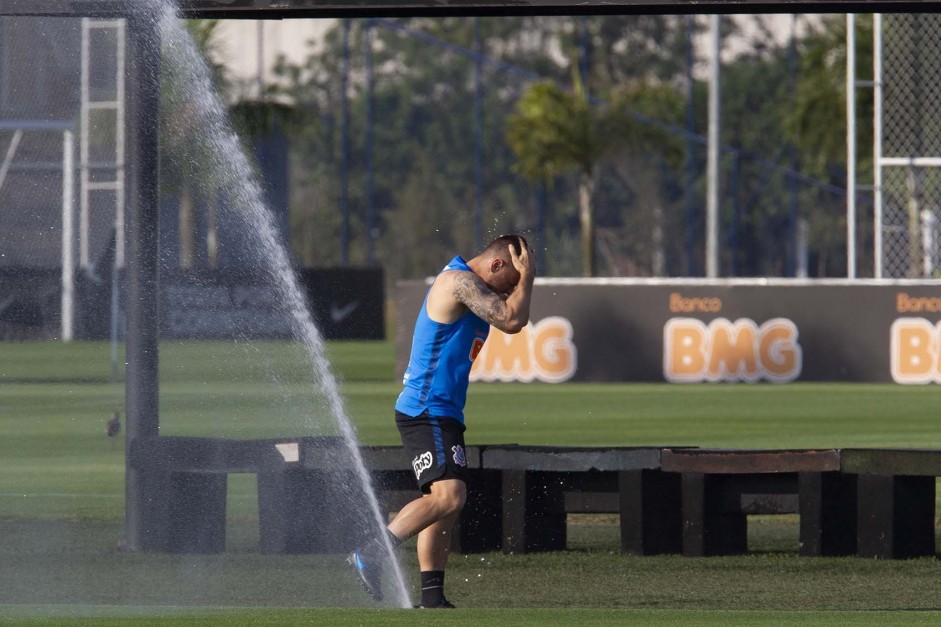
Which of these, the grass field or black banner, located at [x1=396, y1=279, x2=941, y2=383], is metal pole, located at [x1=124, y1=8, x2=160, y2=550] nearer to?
the grass field

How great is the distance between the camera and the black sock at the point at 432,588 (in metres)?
7.81

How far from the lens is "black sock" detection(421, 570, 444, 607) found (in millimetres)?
7809

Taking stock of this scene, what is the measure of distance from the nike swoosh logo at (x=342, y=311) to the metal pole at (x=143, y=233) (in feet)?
98.8

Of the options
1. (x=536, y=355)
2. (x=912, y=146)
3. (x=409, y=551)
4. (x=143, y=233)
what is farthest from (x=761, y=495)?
(x=536, y=355)

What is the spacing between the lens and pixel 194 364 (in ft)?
77.8

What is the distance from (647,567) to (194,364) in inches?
587

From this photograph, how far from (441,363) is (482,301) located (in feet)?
1.26

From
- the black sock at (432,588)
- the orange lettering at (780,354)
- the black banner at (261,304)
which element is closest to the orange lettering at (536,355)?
the orange lettering at (780,354)

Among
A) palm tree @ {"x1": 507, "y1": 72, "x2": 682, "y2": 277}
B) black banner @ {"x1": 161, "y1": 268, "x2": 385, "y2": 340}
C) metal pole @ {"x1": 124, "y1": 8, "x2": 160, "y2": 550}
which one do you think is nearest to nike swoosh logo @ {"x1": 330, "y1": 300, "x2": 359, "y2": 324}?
black banner @ {"x1": 161, "y1": 268, "x2": 385, "y2": 340}

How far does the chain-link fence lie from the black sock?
16310 millimetres

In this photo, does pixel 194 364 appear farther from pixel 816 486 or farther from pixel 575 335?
pixel 816 486

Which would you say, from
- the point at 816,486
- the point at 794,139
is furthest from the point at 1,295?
the point at 794,139

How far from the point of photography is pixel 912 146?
23.5 m

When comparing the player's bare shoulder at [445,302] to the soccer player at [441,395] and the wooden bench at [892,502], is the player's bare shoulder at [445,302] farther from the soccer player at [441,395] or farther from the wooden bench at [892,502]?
the wooden bench at [892,502]
